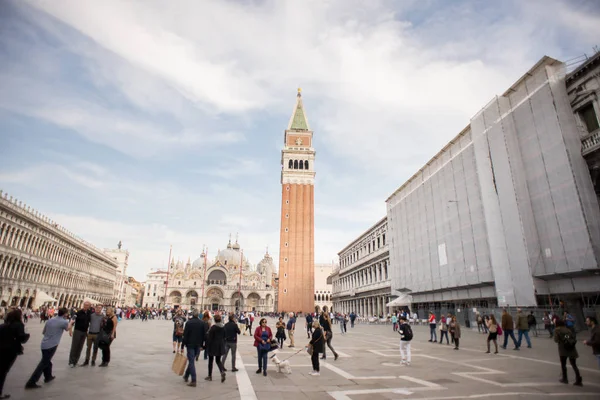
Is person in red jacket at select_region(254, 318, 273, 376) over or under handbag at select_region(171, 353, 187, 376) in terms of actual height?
over

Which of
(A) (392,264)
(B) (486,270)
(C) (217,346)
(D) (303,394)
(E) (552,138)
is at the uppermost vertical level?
(E) (552,138)

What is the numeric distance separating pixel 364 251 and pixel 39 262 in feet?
146

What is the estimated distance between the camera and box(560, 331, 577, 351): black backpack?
722cm

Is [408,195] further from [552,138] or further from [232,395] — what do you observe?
[232,395]

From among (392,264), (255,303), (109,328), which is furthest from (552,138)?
(255,303)

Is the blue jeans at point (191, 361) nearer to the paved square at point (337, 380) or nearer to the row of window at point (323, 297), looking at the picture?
the paved square at point (337, 380)

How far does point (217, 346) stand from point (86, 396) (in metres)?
2.50

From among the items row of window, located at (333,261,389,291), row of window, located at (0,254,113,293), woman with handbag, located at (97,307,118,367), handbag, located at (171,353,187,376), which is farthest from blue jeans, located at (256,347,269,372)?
row of window, located at (0,254,113,293)

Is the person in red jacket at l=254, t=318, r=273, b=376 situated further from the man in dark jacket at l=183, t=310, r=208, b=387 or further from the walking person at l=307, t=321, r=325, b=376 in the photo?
the man in dark jacket at l=183, t=310, r=208, b=387

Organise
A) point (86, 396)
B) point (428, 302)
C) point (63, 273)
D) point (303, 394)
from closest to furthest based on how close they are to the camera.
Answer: point (86, 396), point (303, 394), point (428, 302), point (63, 273)

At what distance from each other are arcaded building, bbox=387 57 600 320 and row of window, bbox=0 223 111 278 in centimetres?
4392

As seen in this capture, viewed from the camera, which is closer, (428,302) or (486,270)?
(486,270)

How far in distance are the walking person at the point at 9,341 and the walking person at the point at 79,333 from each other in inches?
114

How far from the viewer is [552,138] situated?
18.2 metres
